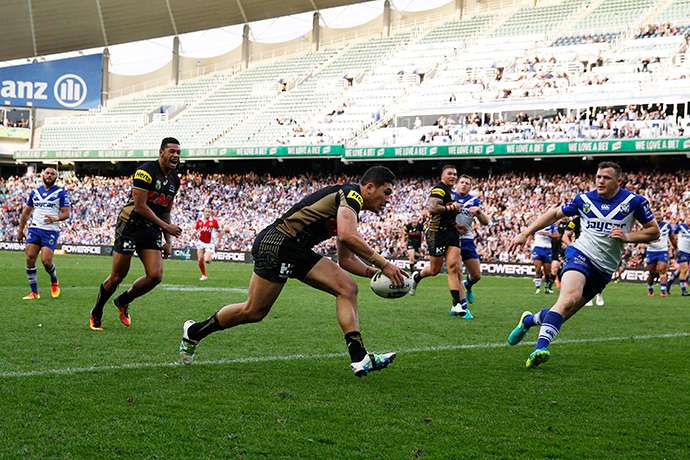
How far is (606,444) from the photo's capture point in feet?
14.2

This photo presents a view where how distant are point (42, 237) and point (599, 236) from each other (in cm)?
960

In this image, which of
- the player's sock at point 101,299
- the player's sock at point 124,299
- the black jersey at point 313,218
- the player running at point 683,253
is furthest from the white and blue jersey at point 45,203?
the player running at point 683,253

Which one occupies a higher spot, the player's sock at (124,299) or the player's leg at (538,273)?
the player's sock at (124,299)

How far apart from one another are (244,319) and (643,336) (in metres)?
6.02

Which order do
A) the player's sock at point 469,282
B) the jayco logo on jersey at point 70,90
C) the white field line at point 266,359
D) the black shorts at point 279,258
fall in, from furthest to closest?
the jayco logo on jersey at point 70,90 → the player's sock at point 469,282 → the black shorts at point 279,258 → the white field line at point 266,359

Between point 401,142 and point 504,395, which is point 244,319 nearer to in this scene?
point 504,395

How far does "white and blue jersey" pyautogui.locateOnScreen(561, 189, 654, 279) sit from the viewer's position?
7.20 m

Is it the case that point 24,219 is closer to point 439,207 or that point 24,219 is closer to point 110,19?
point 439,207

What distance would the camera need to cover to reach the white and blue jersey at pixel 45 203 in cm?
1248

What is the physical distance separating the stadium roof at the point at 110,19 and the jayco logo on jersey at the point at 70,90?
33.0 feet

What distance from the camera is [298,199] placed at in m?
37.9

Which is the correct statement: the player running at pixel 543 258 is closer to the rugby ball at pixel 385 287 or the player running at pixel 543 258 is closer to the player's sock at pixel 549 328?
the player's sock at pixel 549 328

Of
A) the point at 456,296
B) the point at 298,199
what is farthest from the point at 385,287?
the point at 298,199

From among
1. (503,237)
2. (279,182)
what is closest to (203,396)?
(503,237)
